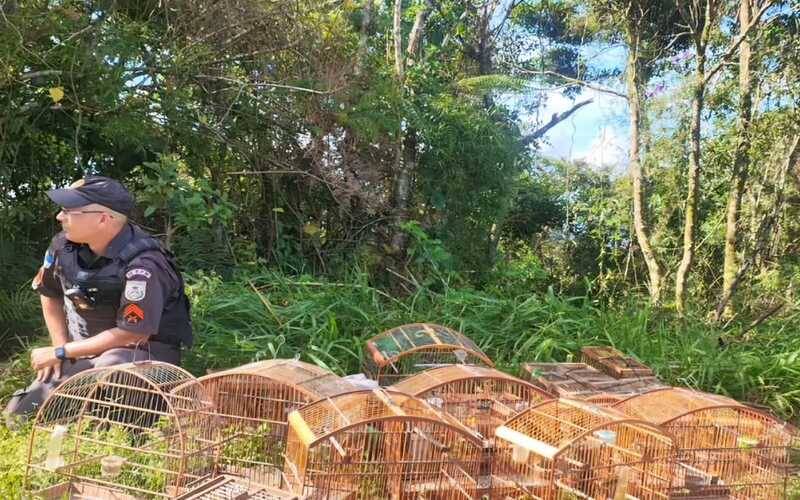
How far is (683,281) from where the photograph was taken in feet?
21.3

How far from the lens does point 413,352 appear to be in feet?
12.5

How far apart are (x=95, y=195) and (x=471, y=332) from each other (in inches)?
114

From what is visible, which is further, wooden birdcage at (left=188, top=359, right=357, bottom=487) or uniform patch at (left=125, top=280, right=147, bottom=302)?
uniform patch at (left=125, top=280, right=147, bottom=302)

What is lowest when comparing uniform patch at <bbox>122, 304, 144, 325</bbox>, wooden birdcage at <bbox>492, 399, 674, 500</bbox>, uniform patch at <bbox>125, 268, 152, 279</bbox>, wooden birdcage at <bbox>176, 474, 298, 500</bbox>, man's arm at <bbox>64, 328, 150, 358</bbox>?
wooden birdcage at <bbox>176, 474, 298, 500</bbox>

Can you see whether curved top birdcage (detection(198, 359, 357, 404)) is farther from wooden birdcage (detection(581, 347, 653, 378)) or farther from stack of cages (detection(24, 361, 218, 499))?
wooden birdcage (detection(581, 347, 653, 378))

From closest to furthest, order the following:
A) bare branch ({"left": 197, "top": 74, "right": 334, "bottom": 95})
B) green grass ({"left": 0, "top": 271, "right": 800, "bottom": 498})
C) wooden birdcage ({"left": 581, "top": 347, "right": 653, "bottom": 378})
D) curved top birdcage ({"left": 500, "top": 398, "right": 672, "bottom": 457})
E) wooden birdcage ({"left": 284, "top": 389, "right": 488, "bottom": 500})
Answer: wooden birdcage ({"left": 284, "top": 389, "right": 488, "bottom": 500}) → curved top birdcage ({"left": 500, "top": 398, "right": 672, "bottom": 457}) → wooden birdcage ({"left": 581, "top": 347, "right": 653, "bottom": 378}) → green grass ({"left": 0, "top": 271, "right": 800, "bottom": 498}) → bare branch ({"left": 197, "top": 74, "right": 334, "bottom": 95})

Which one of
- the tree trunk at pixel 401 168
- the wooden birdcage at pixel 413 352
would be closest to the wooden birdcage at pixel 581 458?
the wooden birdcage at pixel 413 352

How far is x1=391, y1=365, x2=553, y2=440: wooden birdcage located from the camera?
290 cm

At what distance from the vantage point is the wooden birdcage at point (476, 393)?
2.90 m

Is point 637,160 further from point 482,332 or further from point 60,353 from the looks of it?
point 60,353

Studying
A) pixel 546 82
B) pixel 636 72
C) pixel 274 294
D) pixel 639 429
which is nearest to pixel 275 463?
→ pixel 639 429

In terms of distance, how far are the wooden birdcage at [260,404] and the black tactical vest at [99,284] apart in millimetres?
691

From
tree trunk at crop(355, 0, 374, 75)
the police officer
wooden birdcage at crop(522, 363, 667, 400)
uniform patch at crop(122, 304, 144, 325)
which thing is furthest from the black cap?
tree trunk at crop(355, 0, 374, 75)

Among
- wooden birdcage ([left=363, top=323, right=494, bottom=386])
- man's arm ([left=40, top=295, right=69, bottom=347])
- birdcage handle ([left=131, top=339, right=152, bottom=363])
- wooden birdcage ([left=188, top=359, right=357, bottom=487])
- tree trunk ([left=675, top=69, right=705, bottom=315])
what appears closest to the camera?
wooden birdcage ([left=188, top=359, right=357, bottom=487])
